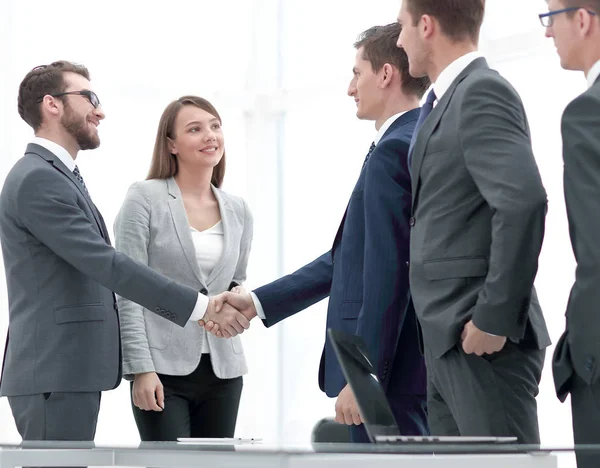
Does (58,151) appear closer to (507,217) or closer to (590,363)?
(507,217)

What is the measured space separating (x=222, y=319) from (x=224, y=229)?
35 centimetres

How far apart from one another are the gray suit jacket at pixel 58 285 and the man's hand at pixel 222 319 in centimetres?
21

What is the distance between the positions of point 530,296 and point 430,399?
0.35 m

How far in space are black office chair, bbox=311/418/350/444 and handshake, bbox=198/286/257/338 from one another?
1.03 metres

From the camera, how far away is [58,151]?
3070mm

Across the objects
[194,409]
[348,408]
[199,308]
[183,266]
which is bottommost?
[194,409]

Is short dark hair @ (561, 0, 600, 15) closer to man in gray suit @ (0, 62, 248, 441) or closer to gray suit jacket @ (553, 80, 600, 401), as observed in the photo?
gray suit jacket @ (553, 80, 600, 401)

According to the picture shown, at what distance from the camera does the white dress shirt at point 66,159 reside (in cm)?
306

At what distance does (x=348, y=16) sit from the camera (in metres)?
6.41

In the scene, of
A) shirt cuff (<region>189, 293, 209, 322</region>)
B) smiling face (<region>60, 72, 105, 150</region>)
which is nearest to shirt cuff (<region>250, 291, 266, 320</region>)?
shirt cuff (<region>189, 293, 209, 322</region>)

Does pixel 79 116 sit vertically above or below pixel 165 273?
above

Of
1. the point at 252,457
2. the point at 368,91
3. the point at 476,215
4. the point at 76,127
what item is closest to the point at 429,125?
the point at 476,215

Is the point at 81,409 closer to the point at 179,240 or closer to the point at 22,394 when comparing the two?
the point at 22,394

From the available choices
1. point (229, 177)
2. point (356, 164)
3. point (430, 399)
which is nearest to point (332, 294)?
point (430, 399)
